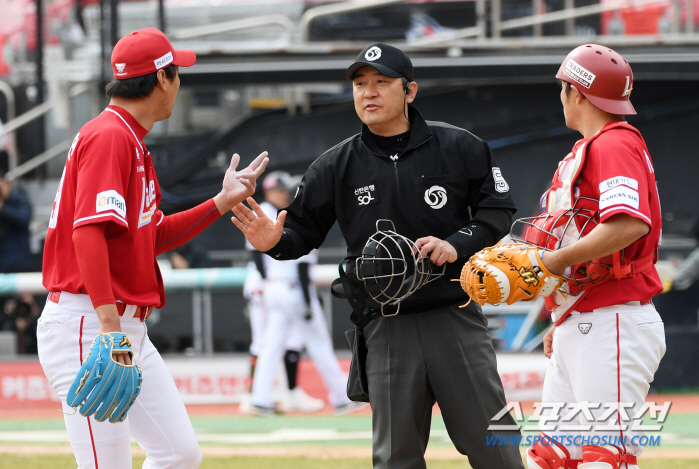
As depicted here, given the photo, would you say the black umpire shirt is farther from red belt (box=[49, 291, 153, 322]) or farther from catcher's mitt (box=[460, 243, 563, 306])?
red belt (box=[49, 291, 153, 322])

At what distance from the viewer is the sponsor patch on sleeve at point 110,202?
3.26 m

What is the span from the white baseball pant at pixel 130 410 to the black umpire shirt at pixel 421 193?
2.42 feet

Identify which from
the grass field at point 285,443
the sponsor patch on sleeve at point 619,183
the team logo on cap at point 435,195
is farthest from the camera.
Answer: the grass field at point 285,443

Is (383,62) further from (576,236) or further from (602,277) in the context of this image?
(602,277)

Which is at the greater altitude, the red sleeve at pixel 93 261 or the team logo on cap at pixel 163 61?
the team logo on cap at pixel 163 61

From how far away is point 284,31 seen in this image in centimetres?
1179

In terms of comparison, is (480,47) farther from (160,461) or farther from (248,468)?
(160,461)

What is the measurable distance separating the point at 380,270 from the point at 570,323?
0.80 metres

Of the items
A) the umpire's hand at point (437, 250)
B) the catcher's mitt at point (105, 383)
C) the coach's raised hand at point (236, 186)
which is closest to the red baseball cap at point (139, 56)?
the coach's raised hand at point (236, 186)

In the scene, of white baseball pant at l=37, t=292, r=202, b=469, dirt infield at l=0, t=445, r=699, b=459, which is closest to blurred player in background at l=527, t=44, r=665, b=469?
white baseball pant at l=37, t=292, r=202, b=469

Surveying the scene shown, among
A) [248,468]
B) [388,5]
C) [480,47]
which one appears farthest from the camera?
[388,5]

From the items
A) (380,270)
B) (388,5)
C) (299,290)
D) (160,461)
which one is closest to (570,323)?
(380,270)

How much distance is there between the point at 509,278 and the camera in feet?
11.2

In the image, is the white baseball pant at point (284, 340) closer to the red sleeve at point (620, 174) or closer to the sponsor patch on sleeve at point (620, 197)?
the red sleeve at point (620, 174)
